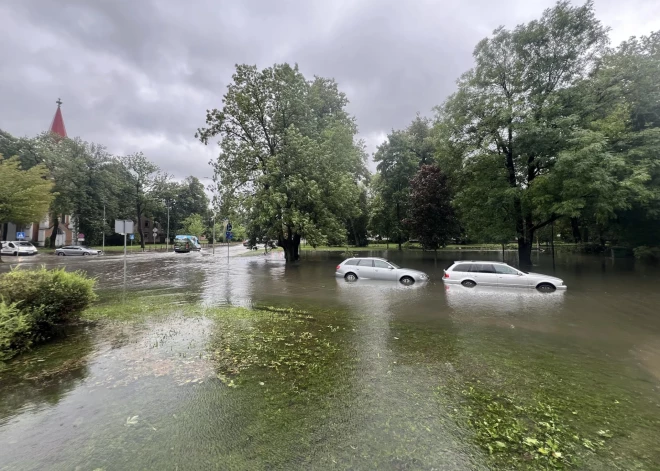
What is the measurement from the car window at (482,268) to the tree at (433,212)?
12.9 m

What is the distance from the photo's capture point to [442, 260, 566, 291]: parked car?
13.6 metres

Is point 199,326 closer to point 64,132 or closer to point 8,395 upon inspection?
point 8,395

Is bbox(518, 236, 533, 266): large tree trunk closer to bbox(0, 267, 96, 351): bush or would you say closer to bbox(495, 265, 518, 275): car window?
bbox(495, 265, 518, 275): car window

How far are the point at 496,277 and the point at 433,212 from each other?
1404cm

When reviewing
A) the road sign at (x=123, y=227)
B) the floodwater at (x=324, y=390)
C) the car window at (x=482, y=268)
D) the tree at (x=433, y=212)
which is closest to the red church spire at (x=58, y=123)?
the road sign at (x=123, y=227)

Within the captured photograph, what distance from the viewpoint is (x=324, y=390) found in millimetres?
4480

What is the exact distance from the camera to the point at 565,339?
7293 millimetres

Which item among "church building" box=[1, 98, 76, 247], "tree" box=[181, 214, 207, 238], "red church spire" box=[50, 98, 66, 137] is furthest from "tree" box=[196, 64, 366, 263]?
"red church spire" box=[50, 98, 66, 137]

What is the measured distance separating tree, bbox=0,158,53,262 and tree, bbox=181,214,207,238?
118ft

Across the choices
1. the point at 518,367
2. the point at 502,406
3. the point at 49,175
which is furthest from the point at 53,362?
the point at 49,175

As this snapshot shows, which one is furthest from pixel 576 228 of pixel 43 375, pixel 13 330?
A: pixel 13 330

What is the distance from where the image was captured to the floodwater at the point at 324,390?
123 inches

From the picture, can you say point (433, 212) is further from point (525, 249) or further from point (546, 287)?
point (546, 287)

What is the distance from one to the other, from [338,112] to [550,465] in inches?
1298
